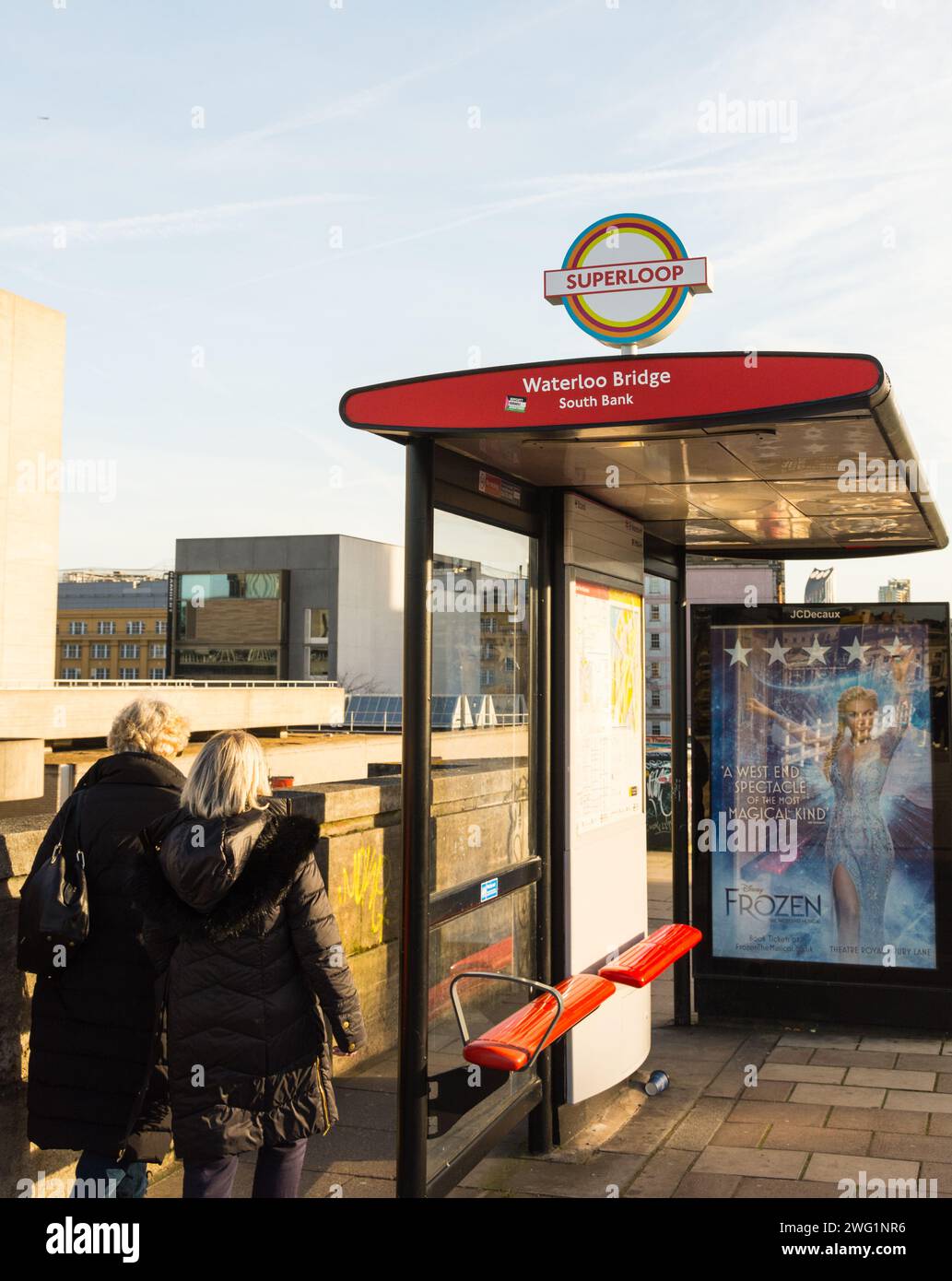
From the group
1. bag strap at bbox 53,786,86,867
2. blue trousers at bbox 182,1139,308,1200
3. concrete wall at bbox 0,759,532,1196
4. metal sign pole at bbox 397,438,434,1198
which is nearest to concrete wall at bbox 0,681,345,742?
concrete wall at bbox 0,759,532,1196

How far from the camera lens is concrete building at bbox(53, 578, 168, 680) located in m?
130

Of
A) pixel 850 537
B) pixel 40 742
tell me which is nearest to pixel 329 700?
pixel 40 742

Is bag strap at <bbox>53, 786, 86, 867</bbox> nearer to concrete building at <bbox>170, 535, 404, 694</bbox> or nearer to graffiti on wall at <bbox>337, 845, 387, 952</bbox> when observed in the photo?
graffiti on wall at <bbox>337, 845, 387, 952</bbox>

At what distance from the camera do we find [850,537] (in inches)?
280

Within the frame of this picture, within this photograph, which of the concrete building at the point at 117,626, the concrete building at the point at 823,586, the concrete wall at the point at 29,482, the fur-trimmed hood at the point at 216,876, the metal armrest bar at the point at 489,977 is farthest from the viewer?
the concrete building at the point at 117,626

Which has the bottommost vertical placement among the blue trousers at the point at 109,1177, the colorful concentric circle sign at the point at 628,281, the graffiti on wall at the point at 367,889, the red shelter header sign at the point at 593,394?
the blue trousers at the point at 109,1177

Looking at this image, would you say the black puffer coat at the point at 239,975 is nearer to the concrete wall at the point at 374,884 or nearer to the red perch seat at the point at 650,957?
the concrete wall at the point at 374,884

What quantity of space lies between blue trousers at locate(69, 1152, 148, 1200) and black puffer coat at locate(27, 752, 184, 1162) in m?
0.06

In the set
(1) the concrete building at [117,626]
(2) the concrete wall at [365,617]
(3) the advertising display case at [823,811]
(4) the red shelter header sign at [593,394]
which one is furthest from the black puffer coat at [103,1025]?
(1) the concrete building at [117,626]

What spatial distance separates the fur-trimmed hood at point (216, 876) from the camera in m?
3.63

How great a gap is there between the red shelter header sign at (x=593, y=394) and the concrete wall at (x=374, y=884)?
127cm
